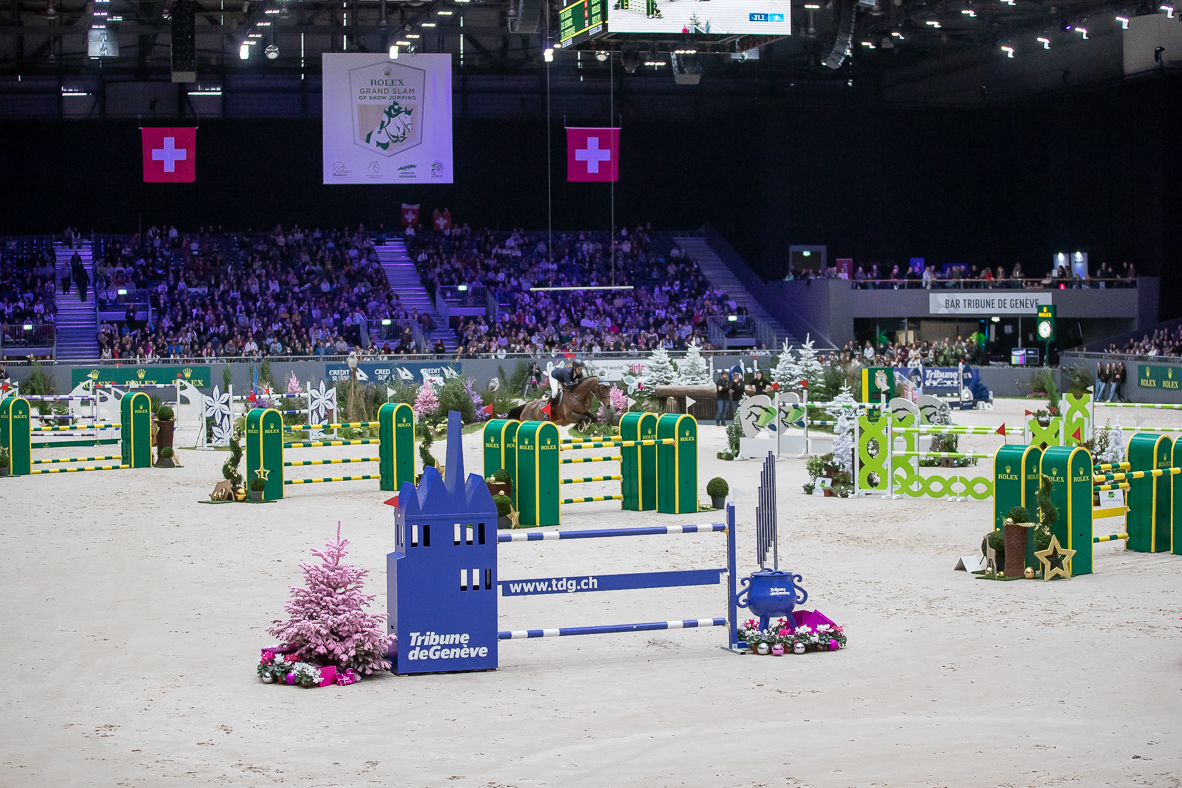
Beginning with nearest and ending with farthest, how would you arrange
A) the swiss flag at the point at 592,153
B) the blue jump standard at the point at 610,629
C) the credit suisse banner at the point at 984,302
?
the blue jump standard at the point at 610,629 → the swiss flag at the point at 592,153 → the credit suisse banner at the point at 984,302

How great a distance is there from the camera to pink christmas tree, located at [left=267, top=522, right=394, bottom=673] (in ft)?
29.2

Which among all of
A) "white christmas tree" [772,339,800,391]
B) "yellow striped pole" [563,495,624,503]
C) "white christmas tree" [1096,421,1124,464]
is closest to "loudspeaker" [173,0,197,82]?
"white christmas tree" [772,339,800,391]

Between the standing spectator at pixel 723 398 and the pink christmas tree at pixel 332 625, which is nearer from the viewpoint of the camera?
the pink christmas tree at pixel 332 625

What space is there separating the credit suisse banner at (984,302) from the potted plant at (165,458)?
94.2 feet

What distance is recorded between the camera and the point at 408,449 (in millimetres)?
19922

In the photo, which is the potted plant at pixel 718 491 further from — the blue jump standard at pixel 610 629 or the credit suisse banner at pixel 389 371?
the credit suisse banner at pixel 389 371

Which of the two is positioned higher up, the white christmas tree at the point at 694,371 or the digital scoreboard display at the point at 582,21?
the digital scoreboard display at the point at 582,21

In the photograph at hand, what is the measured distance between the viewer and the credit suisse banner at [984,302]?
44594 millimetres

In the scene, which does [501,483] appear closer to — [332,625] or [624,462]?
[624,462]

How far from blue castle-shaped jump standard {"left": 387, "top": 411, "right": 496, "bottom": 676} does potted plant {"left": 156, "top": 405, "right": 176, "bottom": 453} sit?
1535 centimetres

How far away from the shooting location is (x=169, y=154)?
39531mm

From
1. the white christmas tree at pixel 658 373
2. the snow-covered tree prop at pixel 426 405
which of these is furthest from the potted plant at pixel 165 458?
the white christmas tree at pixel 658 373

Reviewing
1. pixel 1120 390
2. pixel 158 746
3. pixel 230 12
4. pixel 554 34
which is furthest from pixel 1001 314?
pixel 158 746

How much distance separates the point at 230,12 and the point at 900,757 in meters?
36.3
